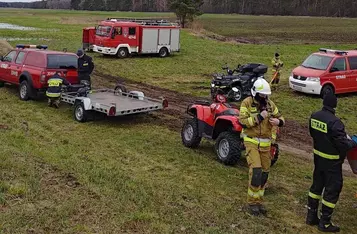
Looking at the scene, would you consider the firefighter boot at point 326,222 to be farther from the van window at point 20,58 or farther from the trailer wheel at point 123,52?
the trailer wheel at point 123,52

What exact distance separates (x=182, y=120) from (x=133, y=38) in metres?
16.1

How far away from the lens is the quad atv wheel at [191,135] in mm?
9445

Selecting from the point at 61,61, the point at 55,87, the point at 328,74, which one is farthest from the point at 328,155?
the point at 328,74

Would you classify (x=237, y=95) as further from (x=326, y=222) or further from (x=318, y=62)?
(x=326, y=222)

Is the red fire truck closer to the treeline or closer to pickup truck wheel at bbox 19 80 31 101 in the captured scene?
pickup truck wheel at bbox 19 80 31 101

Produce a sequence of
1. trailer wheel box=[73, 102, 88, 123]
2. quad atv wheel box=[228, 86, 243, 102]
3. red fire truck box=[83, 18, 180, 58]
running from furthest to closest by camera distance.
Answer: red fire truck box=[83, 18, 180, 58] → quad atv wheel box=[228, 86, 243, 102] → trailer wheel box=[73, 102, 88, 123]

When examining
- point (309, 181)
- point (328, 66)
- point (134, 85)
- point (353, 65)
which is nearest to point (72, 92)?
point (134, 85)

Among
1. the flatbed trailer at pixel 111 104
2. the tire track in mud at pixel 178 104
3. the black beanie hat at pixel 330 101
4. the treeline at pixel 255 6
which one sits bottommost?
the tire track in mud at pixel 178 104

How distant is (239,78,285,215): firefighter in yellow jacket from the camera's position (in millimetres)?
6348

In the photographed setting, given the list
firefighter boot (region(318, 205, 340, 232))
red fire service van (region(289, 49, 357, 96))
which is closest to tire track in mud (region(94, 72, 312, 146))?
red fire service van (region(289, 49, 357, 96))

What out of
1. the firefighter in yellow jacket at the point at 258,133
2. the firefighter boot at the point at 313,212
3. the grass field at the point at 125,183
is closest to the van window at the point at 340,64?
the grass field at the point at 125,183

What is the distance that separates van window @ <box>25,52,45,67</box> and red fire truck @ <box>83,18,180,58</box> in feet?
41.7

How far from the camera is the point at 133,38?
2752 cm

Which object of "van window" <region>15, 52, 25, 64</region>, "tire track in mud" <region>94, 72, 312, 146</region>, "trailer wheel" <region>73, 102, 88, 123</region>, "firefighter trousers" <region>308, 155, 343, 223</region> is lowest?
"tire track in mud" <region>94, 72, 312, 146</region>
